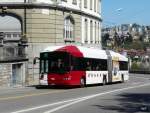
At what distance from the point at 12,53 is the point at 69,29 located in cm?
1564

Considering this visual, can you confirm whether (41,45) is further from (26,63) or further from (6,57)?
(6,57)

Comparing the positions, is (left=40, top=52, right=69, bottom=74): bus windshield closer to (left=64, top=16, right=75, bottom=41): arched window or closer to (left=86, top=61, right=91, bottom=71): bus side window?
(left=86, top=61, right=91, bottom=71): bus side window

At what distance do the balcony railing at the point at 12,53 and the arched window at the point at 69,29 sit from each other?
996 centimetres

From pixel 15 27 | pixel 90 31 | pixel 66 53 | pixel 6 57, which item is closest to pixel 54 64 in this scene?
pixel 66 53

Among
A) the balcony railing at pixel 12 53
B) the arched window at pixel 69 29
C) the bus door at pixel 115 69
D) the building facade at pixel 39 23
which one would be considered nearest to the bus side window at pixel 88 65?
the balcony railing at pixel 12 53

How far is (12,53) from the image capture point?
47.0 metres

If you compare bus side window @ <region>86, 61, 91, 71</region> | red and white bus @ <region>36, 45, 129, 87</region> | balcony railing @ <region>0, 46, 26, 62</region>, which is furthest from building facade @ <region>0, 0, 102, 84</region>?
bus side window @ <region>86, 61, 91, 71</region>

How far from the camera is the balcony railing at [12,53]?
44500 millimetres

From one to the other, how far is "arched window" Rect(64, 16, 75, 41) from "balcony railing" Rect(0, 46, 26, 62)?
996 cm

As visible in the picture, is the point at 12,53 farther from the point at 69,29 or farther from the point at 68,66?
the point at 69,29

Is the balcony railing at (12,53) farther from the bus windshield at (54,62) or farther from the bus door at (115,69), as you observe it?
the bus door at (115,69)

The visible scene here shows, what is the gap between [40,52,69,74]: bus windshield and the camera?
37.7 m

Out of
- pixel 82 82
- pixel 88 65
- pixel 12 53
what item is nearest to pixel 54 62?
pixel 82 82

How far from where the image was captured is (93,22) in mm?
72938
